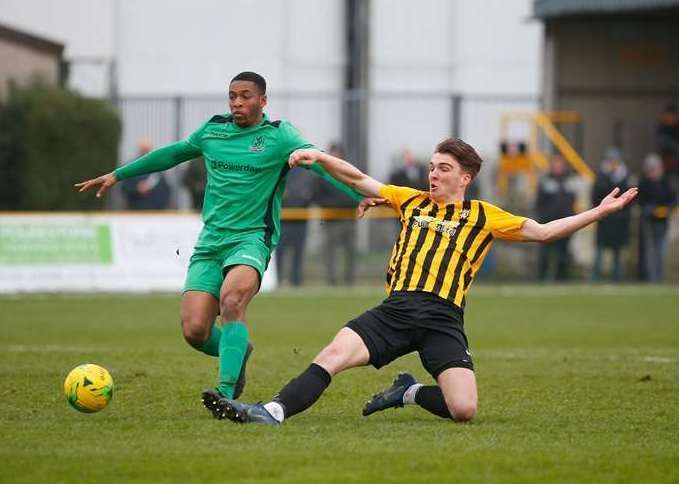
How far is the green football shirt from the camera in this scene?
29.9 ft

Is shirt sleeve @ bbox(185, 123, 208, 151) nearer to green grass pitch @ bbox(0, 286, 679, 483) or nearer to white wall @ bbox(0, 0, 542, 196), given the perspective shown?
green grass pitch @ bbox(0, 286, 679, 483)

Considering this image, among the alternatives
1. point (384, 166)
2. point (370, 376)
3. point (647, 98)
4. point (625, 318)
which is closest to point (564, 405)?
point (370, 376)

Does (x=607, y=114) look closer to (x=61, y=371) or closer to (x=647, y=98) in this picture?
(x=647, y=98)

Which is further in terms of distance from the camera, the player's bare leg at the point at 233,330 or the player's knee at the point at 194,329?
the player's knee at the point at 194,329

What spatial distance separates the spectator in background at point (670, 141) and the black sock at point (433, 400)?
22.6 meters

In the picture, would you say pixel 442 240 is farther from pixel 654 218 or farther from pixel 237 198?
pixel 654 218

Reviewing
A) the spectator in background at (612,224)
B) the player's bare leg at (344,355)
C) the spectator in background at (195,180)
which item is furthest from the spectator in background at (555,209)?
the player's bare leg at (344,355)

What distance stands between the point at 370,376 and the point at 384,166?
1931 centimetres

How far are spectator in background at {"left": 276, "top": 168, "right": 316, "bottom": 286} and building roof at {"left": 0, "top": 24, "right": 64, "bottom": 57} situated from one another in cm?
644

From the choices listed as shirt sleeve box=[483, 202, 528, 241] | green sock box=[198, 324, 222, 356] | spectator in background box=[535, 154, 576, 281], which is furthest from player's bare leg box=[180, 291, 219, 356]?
spectator in background box=[535, 154, 576, 281]

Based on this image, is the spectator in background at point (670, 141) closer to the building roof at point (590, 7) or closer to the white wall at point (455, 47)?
the building roof at point (590, 7)

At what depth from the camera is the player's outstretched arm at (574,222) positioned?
827 centimetres

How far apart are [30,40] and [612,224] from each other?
1156 centimetres

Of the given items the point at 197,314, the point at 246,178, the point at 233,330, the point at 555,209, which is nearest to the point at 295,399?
the point at 233,330
